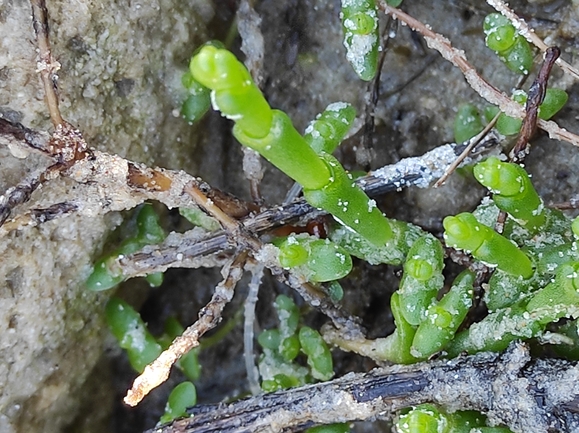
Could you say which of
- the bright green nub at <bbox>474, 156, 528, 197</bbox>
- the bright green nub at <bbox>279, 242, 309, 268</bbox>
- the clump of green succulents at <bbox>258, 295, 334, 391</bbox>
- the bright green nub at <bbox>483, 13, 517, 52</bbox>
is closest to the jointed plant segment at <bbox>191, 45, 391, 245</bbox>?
the bright green nub at <bbox>279, 242, 309, 268</bbox>

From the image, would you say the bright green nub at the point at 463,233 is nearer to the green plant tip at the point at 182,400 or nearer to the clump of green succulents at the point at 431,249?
the clump of green succulents at the point at 431,249

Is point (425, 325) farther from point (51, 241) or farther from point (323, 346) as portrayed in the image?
point (51, 241)

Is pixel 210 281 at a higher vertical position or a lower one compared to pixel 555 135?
higher

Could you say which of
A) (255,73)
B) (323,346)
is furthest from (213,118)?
(323,346)

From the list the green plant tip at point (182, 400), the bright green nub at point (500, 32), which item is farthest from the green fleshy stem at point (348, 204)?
the green plant tip at point (182, 400)

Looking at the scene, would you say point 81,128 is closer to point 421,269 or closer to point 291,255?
point 291,255

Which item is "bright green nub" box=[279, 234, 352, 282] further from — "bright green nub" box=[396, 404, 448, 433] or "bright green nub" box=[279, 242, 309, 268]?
"bright green nub" box=[396, 404, 448, 433]
